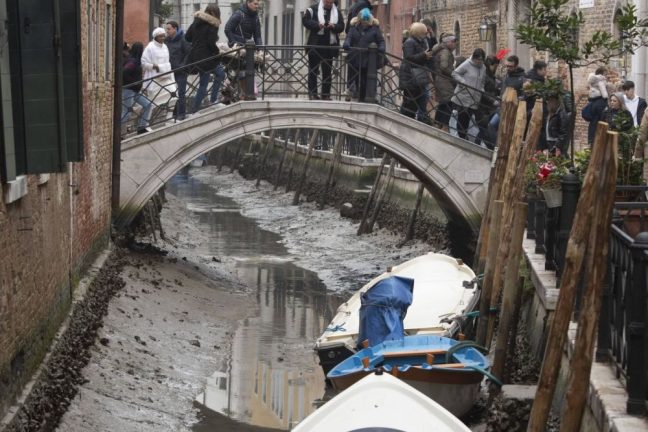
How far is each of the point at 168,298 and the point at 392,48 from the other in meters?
19.1

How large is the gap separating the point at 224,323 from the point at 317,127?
361 centimetres

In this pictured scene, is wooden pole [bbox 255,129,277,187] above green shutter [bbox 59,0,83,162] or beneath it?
beneath

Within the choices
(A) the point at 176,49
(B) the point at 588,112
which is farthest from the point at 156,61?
(B) the point at 588,112

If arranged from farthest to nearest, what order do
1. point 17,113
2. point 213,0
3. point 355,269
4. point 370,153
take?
point 213,0 → point 370,153 → point 355,269 → point 17,113

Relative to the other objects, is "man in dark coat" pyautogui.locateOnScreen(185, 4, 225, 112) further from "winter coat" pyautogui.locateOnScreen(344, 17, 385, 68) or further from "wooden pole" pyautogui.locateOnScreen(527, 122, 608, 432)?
"wooden pole" pyautogui.locateOnScreen(527, 122, 608, 432)

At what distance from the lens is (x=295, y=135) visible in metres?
36.3

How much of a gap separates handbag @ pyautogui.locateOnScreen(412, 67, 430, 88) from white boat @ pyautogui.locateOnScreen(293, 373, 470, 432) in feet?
35.9

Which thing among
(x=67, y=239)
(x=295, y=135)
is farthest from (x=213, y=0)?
(x=67, y=239)

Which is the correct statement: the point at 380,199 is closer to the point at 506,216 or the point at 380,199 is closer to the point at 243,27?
the point at 243,27

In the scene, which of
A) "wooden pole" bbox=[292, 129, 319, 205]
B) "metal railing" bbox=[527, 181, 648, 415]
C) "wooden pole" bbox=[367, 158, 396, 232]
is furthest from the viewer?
"wooden pole" bbox=[292, 129, 319, 205]

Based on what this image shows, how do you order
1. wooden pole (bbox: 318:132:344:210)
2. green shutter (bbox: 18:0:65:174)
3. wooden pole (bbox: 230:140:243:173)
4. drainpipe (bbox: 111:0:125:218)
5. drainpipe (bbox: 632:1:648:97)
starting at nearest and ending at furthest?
green shutter (bbox: 18:0:65:174), drainpipe (bbox: 111:0:125:218), drainpipe (bbox: 632:1:648:97), wooden pole (bbox: 318:132:344:210), wooden pole (bbox: 230:140:243:173)

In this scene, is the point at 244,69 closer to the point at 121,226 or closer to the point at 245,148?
the point at 121,226

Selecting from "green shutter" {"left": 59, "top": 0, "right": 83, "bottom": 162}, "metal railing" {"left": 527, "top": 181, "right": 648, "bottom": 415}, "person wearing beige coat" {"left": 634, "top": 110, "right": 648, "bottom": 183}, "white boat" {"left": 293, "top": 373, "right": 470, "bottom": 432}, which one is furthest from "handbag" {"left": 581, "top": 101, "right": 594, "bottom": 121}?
"white boat" {"left": 293, "top": 373, "right": 470, "bottom": 432}

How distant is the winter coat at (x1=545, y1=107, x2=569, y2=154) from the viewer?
1527 cm
